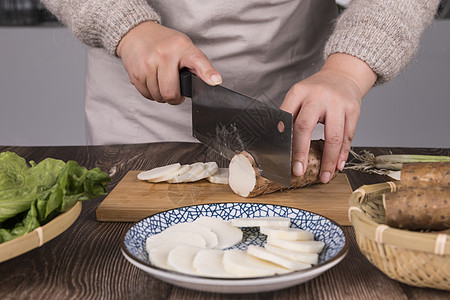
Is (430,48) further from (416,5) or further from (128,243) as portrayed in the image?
(128,243)

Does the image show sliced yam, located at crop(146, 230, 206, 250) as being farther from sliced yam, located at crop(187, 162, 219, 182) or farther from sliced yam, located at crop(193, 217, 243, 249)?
sliced yam, located at crop(187, 162, 219, 182)

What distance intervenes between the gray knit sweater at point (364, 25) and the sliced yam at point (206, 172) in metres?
0.48

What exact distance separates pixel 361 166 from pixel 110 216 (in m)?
0.82

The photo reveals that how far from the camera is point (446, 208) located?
98cm

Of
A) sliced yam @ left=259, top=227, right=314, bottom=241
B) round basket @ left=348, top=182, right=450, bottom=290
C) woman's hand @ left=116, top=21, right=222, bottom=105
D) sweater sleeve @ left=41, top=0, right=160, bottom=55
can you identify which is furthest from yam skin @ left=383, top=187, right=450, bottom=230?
sweater sleeve @ left=41, top=0, right=160, bottom=55

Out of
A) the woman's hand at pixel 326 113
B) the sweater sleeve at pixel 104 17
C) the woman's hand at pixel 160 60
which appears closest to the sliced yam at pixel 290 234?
A: the woman's hand at pixel 326 113

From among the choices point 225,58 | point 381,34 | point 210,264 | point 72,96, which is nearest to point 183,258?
point 210,264

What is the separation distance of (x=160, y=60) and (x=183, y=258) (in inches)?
30.4

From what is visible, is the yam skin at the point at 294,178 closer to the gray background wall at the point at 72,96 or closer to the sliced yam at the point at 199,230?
the sliced yam at the point at 199,230

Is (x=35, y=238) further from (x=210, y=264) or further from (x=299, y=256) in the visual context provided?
(x=299, y=256)

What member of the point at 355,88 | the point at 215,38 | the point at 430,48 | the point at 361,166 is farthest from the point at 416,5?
the point at 430,48

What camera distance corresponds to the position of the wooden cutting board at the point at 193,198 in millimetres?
1451

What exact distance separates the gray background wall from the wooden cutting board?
2.30 m

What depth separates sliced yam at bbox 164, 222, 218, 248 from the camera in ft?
3.75
